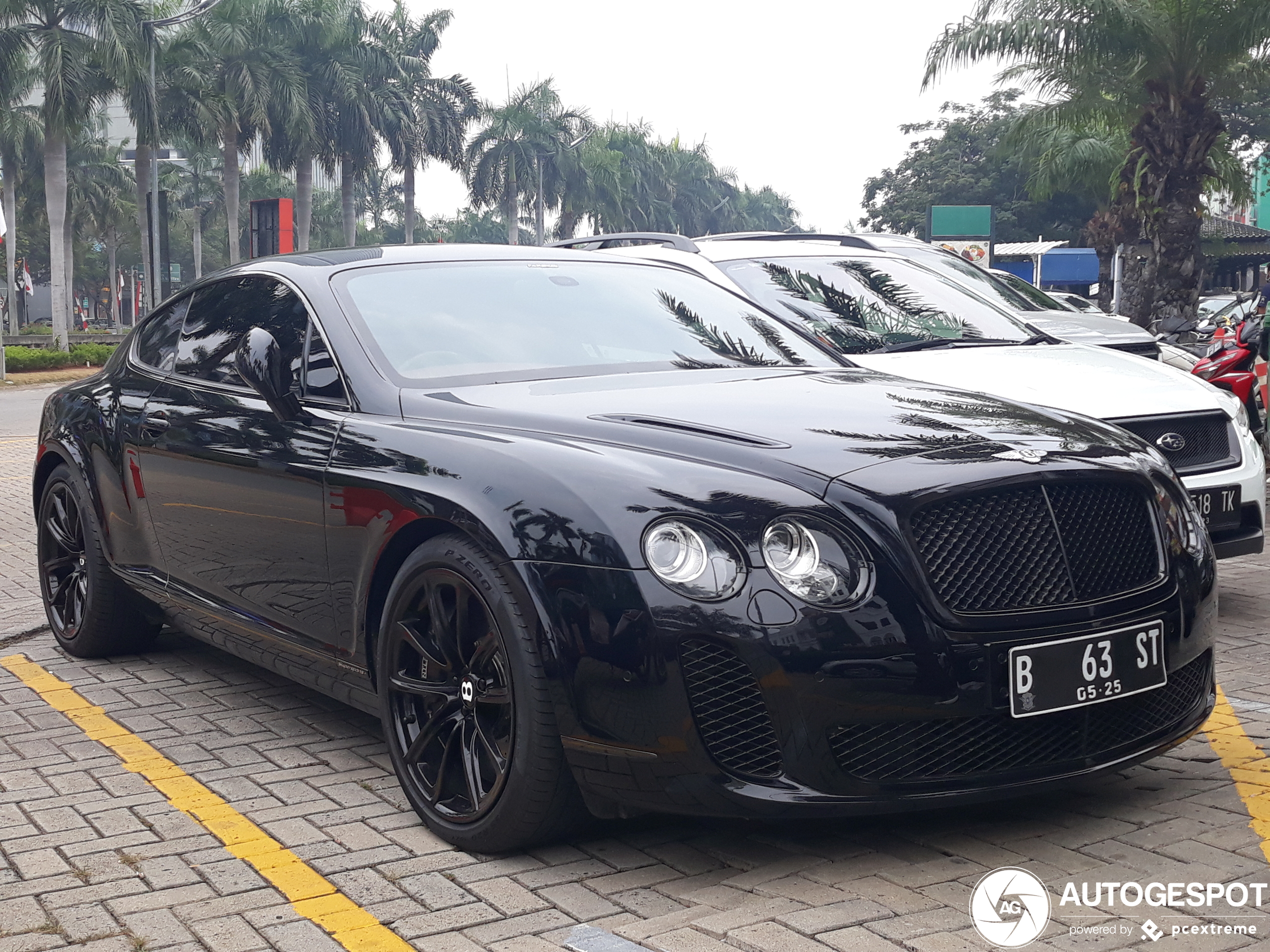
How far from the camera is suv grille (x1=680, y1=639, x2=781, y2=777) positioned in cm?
307

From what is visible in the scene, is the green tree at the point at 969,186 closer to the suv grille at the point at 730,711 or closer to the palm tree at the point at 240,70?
the palm tree at the point at 240,70

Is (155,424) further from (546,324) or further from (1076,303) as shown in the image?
(1076,303)

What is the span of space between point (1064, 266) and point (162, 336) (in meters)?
59.8

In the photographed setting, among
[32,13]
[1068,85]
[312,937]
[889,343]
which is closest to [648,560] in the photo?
[312,937]

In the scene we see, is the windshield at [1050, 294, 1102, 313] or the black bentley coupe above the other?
the windshield at [1050, 294, 1102, 313]

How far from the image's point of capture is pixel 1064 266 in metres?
61.5

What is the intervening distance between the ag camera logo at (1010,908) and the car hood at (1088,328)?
5.61m

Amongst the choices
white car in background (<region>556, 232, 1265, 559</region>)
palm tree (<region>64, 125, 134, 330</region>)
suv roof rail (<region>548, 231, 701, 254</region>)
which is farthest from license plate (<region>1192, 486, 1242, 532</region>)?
palm tree (<region>64, 125, 134, 330</region>)

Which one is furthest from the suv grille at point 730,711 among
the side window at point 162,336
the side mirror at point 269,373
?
the side window at point 162,336

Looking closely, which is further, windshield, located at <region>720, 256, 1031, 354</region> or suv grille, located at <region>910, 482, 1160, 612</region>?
windshield, located at <region>720, 256, 1031, 354</region>

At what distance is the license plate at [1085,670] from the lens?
315cm

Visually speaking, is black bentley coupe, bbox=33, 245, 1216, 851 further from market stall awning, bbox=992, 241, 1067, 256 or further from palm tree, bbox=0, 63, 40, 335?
market stall awning, bbox=992, 241, 1067, 256

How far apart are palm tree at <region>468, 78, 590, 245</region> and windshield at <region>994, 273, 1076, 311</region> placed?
6523cm

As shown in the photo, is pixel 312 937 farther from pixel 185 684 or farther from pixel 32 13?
pixel 32 13
